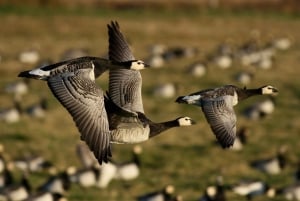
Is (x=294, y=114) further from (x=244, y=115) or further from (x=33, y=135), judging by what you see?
(x=33, y=135)

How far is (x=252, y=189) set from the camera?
20.8m

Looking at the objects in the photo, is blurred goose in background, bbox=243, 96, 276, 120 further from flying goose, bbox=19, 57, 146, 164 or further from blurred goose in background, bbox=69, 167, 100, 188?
flying goose, bbox=19, 57, 146, 164

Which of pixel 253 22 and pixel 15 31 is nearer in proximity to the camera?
pixel 15 31

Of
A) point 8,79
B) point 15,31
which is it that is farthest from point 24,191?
point 15,31

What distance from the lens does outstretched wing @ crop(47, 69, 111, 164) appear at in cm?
1096

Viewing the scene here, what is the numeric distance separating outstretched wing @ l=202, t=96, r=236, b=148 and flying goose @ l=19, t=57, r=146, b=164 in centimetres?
111

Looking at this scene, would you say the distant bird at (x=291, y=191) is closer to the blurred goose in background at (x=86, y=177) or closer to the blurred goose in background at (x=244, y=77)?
the blurred goose in background at (x=86, y=177)

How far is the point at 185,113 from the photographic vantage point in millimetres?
29406

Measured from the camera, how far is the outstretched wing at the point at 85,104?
36.0 feet

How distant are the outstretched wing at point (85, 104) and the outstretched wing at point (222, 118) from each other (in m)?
1.54

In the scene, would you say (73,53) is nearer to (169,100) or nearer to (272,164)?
(169,100)

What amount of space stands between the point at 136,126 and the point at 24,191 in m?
8.18

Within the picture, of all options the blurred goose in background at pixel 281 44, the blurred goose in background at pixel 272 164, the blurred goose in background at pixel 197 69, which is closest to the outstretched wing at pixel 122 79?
the blurred goose in background at pixel 272 164

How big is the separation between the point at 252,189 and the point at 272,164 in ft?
9.54
